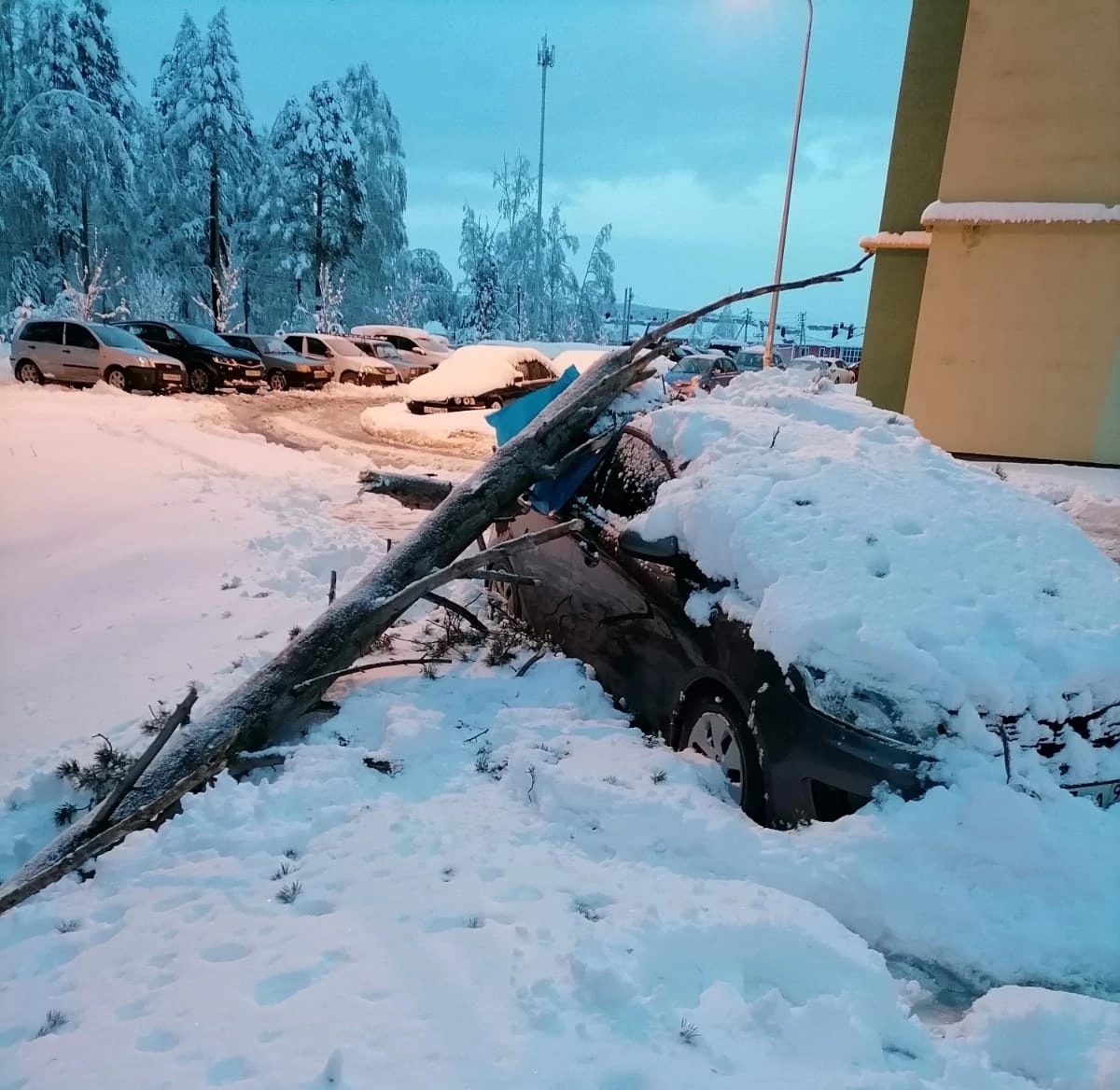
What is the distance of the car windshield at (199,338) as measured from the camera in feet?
72.8

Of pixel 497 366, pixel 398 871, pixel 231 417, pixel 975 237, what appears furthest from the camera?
pixel 497 366

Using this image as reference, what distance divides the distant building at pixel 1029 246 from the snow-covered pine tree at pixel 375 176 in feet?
108

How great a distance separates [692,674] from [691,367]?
2267 centimetres

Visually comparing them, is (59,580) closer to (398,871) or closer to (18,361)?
(398,871)

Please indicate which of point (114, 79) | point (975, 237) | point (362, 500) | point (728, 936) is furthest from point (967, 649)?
point (114, 79)

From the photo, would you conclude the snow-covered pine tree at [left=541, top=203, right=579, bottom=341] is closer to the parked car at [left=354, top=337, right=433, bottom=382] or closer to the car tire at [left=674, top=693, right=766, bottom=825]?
the parked car at [left=354, top=337, right=433, bottom=382]

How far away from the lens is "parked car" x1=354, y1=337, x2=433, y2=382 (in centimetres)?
3053

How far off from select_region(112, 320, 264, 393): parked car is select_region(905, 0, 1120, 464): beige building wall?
17.2 m

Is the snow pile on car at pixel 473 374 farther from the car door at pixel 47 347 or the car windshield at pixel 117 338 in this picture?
the car door at pixel 47 347

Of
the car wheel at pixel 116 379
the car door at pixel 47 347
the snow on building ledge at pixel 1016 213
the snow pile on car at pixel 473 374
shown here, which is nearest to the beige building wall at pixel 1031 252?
the snow on building ledge at pixel 1016 213

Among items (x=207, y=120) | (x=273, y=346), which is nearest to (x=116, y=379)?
(x=273, y=346)

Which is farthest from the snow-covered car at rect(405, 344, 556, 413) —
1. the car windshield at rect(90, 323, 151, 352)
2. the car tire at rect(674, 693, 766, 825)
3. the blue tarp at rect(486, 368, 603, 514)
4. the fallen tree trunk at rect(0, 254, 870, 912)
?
the car tire at rect(674, 693, 766, 825)

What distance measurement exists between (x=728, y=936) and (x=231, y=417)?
663 inches

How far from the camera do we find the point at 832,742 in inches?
120
